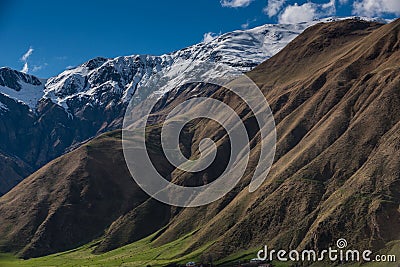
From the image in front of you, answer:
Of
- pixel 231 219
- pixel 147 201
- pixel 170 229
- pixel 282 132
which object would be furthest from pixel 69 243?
pixel 282 132

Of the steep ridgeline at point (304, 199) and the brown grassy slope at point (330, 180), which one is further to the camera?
the steep ridgeline at point (304, 199)

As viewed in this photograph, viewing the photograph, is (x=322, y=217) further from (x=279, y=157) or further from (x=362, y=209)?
(x=279, y=157)

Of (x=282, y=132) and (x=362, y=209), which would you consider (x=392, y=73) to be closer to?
(x=282, y=132)

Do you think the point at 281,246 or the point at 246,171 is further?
the point at 246,171

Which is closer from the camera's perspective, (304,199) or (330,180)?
(304,199)

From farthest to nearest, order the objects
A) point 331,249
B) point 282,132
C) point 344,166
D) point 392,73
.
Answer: point 282,132
point 392,73
point 344,166
point 331,249

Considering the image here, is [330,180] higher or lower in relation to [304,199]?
higher

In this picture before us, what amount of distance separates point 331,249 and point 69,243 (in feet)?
329

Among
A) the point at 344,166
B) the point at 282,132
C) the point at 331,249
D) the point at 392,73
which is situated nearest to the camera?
the point at 331,249

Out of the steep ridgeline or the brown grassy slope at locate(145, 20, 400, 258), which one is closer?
the brown grassy slope at locate(145, 20, 400, 258)

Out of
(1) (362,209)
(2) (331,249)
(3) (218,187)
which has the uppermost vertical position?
(3) (218,187)

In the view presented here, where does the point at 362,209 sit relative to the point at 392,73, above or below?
below

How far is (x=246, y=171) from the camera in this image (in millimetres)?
170375

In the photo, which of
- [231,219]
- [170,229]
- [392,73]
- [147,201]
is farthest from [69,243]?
[392,73]
